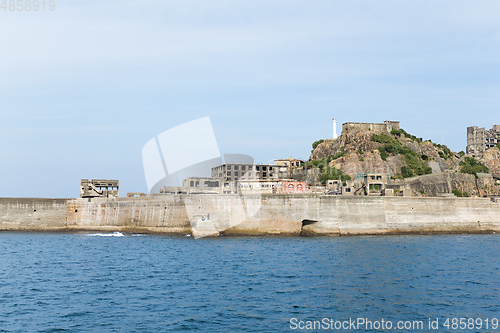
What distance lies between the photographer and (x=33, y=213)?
84.3 meters

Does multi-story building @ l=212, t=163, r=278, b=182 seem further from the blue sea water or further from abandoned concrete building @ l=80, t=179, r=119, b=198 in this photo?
the blue sea water

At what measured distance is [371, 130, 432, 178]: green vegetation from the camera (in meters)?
122

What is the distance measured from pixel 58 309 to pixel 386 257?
116 feet

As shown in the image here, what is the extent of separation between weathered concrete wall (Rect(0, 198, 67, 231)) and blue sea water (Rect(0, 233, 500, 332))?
71.2ft

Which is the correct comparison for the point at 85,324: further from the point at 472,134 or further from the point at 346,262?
the point at 472,134

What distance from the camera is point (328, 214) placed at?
73.9 metres

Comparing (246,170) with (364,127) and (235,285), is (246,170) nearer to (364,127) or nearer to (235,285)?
(364,127)

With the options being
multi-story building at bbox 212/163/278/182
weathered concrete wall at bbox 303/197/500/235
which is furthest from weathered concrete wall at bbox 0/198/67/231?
multi-story building at bbox 212/163/278/182

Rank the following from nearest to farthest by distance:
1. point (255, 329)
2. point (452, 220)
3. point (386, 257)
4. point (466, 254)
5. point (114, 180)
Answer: point (255, 329)
point (386, 257)
point (466, 254)
point (452, 220)
point (114, 180)

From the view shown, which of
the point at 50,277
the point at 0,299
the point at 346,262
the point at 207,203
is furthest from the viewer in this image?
the point at 207,203

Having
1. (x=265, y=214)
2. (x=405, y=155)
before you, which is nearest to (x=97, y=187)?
(x=265, y=214)

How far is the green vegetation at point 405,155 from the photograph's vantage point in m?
122

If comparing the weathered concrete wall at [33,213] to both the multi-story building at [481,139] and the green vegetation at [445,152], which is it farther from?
the multi-story building at [481,139]

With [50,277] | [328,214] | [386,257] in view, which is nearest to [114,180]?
[328,214]
